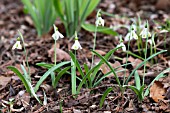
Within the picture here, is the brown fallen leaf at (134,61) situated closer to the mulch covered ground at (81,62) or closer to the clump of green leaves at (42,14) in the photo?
the mulch covered ground at (81,62)

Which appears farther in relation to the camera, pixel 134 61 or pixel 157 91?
pixel 134 61

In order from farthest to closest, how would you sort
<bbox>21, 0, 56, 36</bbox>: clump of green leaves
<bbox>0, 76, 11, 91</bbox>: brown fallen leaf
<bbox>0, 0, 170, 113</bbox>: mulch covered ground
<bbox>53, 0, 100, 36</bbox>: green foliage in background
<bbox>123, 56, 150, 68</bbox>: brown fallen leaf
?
<bbox>21, 0, 56, 36</bbox>: clump of green leaves → <bbox>53, 0, 100, 36</bbox>: green foliage in background → <bbox>123, 56, 150, 68</bbox>: brown fallen leaf → <bbox>0, 76, 11, 91</bbox>: brown fallen leaf → <bbox>0, 0, 170, 113</bbox>: mulch covered ground

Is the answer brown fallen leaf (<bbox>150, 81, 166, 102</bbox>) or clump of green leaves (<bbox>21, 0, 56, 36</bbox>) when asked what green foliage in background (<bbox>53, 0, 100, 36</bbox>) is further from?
brown fallen leaf (<bbox>150, 81, 166, 102</bbox>)

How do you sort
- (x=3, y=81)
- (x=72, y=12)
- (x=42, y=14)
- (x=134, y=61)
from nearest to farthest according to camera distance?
1. (x=3, y=81)
2. (x=134, y=61)
3. (x=72, y=12)
4. (x=42, y=14)

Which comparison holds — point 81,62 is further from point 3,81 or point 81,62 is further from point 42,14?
point 42,14

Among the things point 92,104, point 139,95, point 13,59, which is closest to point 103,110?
point 92,104

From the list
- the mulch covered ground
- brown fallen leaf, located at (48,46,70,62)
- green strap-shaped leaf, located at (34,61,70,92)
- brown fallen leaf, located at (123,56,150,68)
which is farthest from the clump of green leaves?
green strap-shaped leaf, located at (34,61,70,92)

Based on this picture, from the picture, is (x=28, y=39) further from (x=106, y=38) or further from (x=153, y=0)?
(x=153, y=0)

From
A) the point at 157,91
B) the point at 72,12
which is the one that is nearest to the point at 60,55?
the point at 72,12
